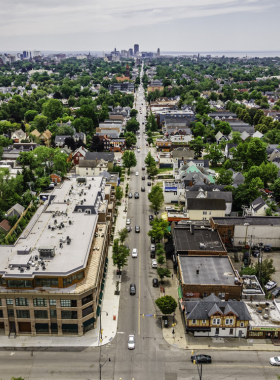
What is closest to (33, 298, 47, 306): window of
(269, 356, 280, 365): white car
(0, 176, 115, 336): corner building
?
(0, 176, 115, 336): corner building

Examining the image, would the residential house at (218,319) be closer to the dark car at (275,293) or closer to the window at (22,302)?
the dark car at (275,293)

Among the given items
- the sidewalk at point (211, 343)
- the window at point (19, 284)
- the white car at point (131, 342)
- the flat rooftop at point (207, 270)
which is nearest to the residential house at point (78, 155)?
the flat rooftop at point (207, 270)

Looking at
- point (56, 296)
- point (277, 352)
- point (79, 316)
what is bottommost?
point (277, 352)

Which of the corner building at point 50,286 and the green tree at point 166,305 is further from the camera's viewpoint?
the green tree at point 166,305

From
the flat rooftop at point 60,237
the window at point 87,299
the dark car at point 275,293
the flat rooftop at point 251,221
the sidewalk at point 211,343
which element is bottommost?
the sidewalk at point 211,343

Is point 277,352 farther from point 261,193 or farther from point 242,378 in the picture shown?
point 261,193

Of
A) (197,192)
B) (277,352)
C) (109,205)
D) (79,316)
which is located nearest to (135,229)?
(109,205)
